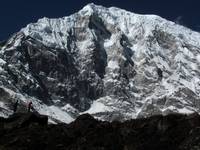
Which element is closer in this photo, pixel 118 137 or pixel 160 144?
pixel 160 144

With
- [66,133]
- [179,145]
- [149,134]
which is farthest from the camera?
[66,133]

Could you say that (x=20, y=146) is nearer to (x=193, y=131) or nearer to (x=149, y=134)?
(x=149, y=134)

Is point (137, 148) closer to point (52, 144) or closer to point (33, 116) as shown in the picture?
point (52, 144)

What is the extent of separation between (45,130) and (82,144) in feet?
21.7

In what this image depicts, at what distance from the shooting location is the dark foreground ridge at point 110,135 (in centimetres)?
5594

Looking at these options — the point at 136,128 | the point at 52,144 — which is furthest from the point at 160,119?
the point at 52,144

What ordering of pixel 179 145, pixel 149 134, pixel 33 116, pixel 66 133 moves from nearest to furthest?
pixel 179 145, pixel 149 134, pixel 66 133, pixel 33 116

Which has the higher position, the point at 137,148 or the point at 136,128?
the point at 136,128

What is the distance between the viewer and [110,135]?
60.6 metres

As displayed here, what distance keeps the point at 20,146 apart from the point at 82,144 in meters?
5.44

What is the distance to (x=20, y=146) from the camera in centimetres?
5962

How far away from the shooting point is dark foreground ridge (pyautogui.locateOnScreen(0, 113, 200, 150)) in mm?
55938

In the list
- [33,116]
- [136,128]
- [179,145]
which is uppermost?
[33,116]

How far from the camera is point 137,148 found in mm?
55812
